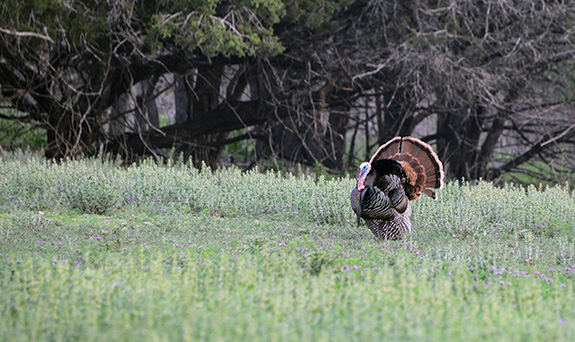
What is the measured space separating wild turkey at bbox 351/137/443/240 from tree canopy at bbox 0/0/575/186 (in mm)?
4435

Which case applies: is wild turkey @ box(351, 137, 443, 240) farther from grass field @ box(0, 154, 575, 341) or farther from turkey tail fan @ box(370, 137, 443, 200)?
grass field @ box(0, 154, 575, 341)

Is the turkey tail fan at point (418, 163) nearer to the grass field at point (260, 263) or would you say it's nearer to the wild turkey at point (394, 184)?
the wild turkey at point (394, 184)

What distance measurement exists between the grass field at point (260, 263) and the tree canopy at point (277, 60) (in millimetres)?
2433

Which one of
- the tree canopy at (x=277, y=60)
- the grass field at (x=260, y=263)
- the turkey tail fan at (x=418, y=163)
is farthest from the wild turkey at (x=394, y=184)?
the tree canopy at (x=277, y=60)

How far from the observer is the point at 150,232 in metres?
7.97

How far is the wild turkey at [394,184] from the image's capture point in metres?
7.74

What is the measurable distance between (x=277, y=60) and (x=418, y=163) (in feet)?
24.0

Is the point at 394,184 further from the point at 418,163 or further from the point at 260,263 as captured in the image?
the point at 260,263

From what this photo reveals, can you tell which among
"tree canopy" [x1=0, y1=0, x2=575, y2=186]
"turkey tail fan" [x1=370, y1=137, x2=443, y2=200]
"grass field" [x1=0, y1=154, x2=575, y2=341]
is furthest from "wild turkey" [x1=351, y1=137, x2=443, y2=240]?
"tree canopy" [x1=0, y1=0, x2=575, y2=186]

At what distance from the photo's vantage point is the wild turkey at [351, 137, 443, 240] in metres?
7.74

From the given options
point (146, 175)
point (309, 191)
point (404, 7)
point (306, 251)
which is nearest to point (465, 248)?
point (306, 251)

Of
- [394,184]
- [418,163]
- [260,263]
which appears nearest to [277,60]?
[418,163]

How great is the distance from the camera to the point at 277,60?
14969mm

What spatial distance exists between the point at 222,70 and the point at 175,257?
10387 millimetres
